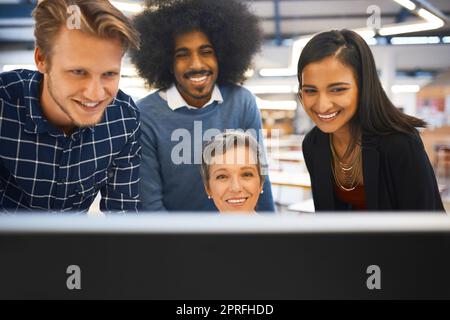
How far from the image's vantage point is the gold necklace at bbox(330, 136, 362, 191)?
107cm

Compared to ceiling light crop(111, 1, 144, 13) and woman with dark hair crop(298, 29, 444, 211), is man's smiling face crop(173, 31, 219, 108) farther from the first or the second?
woman with dark hair crop(298, 29, 444, 211)

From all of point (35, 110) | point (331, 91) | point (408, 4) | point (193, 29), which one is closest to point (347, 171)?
point (331, 91)

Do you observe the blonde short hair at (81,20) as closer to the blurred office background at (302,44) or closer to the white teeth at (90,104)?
the blurred office background at (302,44)

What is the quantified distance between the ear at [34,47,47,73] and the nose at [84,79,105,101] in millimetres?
132

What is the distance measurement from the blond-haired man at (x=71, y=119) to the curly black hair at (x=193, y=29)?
6 cm

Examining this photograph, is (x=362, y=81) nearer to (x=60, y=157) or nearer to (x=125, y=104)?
(x=125, y=104)

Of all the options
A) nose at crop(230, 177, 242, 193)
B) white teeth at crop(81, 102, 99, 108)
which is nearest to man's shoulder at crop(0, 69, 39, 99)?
white teeth at crop(81, 102, 99, 108)

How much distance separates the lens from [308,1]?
105 cm

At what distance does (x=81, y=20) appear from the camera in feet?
3.17

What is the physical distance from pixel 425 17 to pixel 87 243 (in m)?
1.19

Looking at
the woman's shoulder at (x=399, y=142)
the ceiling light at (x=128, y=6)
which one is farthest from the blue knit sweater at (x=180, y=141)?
the woman's shoulder at (x=399, y=142)

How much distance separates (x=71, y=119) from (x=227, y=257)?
607mm

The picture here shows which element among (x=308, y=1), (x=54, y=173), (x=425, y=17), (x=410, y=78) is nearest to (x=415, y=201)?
(x=410, y=78)
